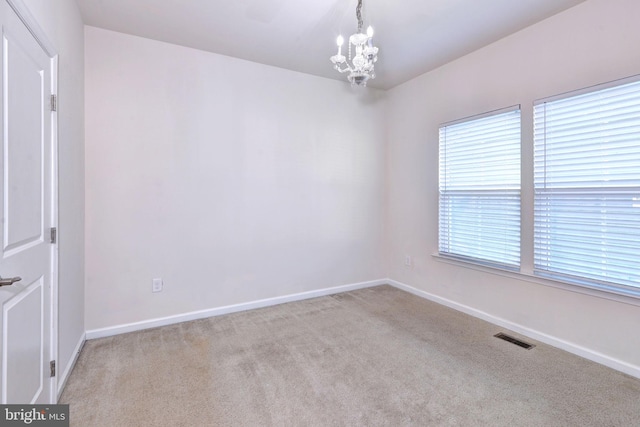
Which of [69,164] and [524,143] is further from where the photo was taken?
[524,143]

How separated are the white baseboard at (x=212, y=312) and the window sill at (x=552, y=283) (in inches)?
51.3

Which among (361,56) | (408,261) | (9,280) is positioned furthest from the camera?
(408,261)

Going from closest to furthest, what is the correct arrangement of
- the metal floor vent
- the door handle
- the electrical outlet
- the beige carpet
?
the door handle, the beige carpet, the metal floor vent, the electrical outlet

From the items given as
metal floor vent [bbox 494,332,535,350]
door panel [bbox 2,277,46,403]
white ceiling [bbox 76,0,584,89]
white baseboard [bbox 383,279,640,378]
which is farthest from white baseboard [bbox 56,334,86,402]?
white baseboard [bbox 383,279,640,378]

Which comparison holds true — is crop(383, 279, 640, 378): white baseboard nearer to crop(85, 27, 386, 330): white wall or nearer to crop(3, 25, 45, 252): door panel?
crop(85, 27, 386, 330): white wall

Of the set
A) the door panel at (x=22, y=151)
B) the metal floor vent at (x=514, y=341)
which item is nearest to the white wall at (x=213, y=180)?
the door panel at (x=22, y=151)

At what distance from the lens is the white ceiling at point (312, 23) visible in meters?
2.34

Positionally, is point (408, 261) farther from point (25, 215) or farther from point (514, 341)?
point (25, 215)

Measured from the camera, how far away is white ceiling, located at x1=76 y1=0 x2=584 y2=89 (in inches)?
92.3

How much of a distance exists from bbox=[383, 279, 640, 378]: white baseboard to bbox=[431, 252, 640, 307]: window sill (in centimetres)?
44

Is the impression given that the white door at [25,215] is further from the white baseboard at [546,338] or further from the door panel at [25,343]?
the white baseboard at [546,338]

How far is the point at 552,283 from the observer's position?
2.55 metres

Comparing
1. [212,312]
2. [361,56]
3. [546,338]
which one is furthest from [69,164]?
[546,338]

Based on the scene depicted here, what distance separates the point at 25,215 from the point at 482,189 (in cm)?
353
